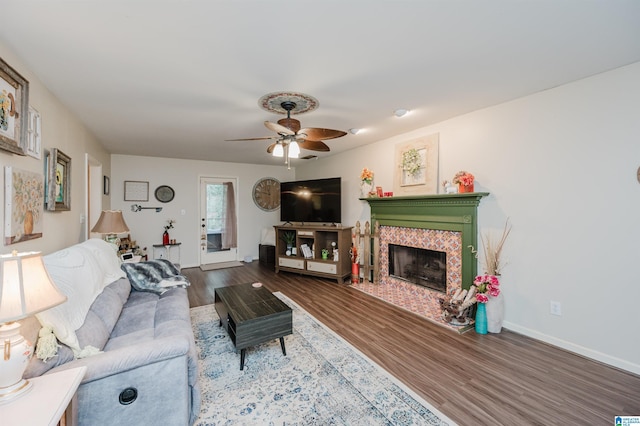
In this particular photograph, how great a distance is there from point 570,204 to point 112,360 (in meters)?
3.48

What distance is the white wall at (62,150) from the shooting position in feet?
6.14

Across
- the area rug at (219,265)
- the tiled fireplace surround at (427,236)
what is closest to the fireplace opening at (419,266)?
the tiled fireplace surround at (427,236)

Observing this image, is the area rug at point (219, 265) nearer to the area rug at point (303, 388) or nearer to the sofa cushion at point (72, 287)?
the area rug at point (303, 388)

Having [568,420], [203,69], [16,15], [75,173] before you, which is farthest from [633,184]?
[75,173]

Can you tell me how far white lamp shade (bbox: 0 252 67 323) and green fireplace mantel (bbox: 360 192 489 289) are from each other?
3424mm

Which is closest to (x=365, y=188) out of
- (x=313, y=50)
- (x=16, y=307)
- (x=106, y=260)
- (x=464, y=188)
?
(x=464, y=188)

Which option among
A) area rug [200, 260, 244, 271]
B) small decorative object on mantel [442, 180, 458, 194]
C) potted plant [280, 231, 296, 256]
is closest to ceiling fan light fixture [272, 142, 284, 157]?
small decorative object on mantel [442, 180, 458, 194]

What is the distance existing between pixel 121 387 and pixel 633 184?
11.9 feet

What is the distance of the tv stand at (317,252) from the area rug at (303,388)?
201 cm

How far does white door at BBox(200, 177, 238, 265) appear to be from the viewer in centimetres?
606

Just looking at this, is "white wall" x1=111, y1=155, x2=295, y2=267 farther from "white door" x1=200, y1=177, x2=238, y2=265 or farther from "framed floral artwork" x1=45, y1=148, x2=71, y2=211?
"framed floral artwork" x1=45, y1=148, x2=71, y2=211

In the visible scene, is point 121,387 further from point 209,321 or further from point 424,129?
point 424,129

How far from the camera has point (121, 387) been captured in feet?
4.50

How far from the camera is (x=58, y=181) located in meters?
2.52
